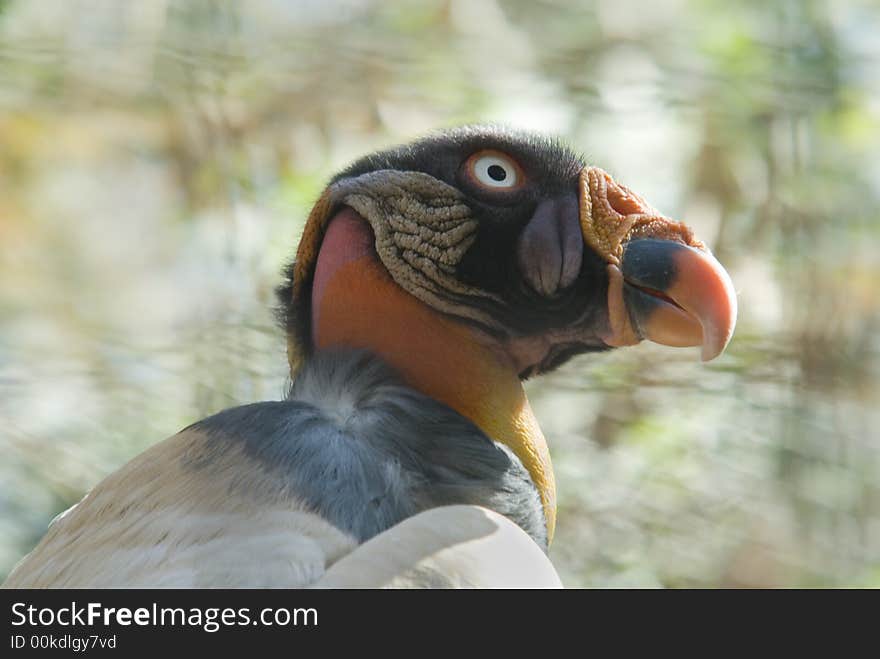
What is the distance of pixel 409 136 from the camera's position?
5.73 m

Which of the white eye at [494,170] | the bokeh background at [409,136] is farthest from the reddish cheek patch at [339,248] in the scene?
the bokeh background at [409,136]

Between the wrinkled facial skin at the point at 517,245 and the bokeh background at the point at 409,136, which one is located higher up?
the wrinkled facial skin at the point at 517,245

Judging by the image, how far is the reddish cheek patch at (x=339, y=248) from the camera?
2.91 metres

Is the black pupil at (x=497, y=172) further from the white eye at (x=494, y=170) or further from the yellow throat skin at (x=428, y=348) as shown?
the yellow throat skin at (x=428, y=348)

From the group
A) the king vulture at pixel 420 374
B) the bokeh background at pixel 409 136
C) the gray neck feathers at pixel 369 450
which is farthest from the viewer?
the bokeh background at pixel 409 136

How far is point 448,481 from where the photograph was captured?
251cm

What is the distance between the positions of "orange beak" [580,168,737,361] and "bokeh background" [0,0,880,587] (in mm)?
2781

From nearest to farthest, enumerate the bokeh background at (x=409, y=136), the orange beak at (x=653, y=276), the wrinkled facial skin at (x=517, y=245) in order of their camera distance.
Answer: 1. the orange beak at (x=653, y=276)
2. the wrinkled facial skin at (x=517, y=245)
3. the bokeh background at (x=409, y=136)

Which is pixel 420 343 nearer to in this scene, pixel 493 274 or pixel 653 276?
pixel 493 274

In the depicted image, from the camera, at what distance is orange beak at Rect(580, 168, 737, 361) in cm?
278

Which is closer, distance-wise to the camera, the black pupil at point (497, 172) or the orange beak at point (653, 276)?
the orange beak at point (653, 276)

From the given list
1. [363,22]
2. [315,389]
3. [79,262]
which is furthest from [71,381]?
[315,389]

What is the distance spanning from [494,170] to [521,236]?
0.18 meters

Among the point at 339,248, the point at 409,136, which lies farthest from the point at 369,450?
the point at 409,136
